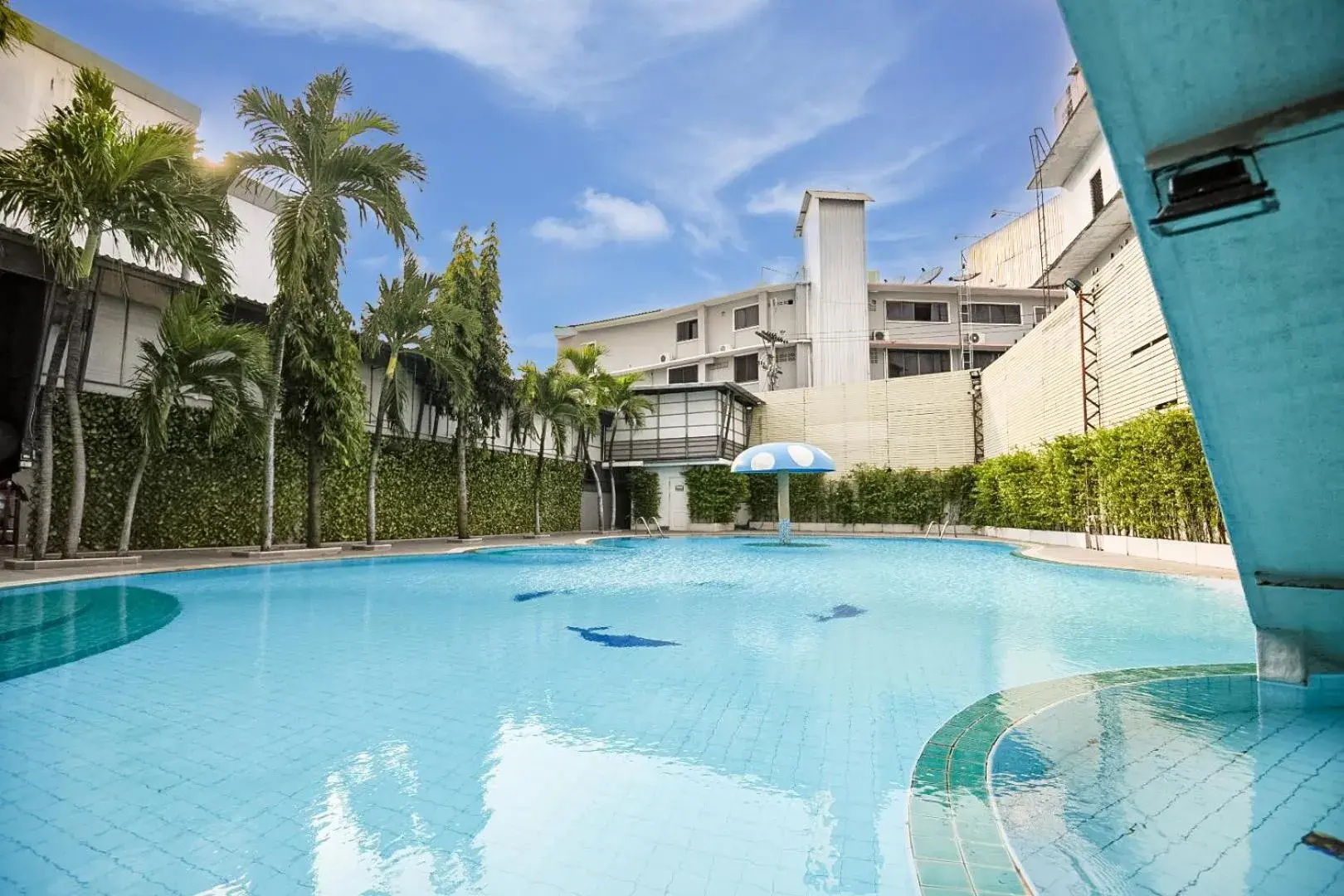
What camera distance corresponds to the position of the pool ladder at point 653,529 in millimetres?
22078

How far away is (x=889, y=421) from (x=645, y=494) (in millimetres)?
9935

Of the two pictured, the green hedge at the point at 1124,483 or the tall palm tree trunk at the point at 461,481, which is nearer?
the green hedge at the point at 1124,483

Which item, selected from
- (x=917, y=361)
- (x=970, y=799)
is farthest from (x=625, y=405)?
(x=970, y=799)

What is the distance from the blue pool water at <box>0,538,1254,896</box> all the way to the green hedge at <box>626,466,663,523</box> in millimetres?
17992

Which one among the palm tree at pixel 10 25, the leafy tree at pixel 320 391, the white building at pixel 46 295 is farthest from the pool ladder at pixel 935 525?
the palm tree at pixel 10 25

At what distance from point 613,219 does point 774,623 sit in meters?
59.2

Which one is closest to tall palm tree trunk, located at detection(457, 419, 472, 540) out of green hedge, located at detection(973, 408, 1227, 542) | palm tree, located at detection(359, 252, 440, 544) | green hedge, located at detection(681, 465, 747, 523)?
palm tree, located at detection(359, 252, 440, 544)

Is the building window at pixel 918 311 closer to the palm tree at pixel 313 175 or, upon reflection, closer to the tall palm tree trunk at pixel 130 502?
the palm tree at pixel 313 175

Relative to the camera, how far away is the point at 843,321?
3072 centimetres

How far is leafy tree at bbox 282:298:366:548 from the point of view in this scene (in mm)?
12531

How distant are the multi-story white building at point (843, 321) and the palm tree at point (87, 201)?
21956 millimetres

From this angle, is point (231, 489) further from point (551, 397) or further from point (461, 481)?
point (551, 397)

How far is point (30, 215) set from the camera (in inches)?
343

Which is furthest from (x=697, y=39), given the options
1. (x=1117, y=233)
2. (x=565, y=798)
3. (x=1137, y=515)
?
(x=565, y=798)
